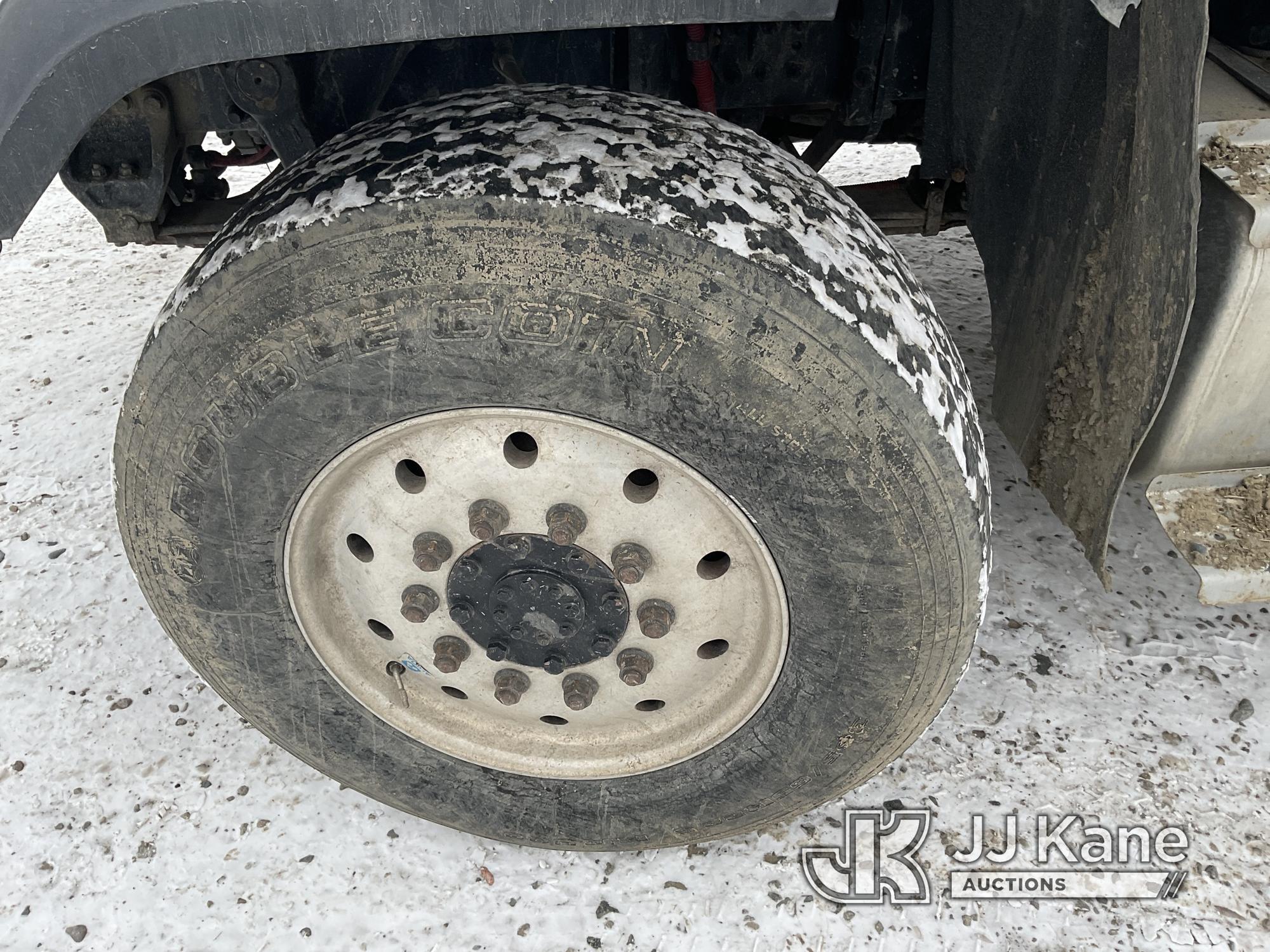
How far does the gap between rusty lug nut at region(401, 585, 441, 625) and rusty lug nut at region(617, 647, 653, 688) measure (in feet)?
1.01

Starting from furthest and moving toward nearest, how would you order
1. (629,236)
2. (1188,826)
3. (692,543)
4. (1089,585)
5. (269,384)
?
(1089,585), (1188,826), (692,543), (269,384), (629,236)

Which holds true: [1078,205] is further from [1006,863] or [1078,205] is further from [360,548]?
[360,548]

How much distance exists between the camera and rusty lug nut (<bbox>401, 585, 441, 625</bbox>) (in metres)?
1.53

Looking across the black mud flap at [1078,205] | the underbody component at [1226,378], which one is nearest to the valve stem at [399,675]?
the black mud flap at [1078,205]

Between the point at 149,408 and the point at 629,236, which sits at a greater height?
the point at 629,236

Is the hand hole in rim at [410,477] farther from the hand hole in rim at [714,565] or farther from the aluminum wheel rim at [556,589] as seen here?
the hand hole in rim at [714,565]

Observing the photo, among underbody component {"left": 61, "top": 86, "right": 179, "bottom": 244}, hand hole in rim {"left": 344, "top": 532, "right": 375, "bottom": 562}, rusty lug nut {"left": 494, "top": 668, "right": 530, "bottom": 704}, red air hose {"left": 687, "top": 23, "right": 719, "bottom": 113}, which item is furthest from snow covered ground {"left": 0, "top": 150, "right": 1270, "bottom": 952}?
red air hose {"left": 687, "top": 23, "right": 719, "bottom": 113}

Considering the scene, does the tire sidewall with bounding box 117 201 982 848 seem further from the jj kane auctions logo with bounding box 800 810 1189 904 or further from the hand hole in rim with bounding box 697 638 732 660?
the jj kane auctions logo with bounding box 800 810 1189 904

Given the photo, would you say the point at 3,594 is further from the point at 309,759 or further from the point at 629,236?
the point at 629,236

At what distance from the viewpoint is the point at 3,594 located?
7.93 ft

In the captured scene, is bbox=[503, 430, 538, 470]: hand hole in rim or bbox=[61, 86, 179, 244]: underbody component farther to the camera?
bbox=[61, 86, 179, 244]: underbody component

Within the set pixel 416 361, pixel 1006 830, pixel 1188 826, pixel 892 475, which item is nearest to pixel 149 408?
pixel 416 361

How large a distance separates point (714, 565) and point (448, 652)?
1.53ft

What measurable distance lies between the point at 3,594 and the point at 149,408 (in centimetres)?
144
